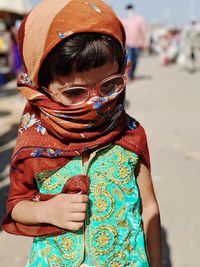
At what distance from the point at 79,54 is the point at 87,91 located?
0.11 metres

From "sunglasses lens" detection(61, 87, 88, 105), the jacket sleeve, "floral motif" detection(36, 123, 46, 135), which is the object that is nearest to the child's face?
"sunglasses lens" detection(61, 87, 88, 105)

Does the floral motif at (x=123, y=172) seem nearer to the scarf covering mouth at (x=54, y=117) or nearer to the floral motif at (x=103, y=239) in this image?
the scarf covering mouth at (x=54, y=117)

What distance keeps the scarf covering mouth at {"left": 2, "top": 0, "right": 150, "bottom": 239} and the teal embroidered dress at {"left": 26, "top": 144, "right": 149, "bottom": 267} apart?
35 mm

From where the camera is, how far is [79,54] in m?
1.29

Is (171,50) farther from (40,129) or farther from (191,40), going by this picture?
(40,129)

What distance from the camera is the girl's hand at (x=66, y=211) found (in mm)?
1296

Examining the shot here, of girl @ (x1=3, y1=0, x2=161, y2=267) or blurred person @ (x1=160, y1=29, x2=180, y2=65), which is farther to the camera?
blurred person @ (x1=160, y1=29, x2=180, y2=65)

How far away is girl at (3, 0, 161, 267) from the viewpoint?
51.3 inches

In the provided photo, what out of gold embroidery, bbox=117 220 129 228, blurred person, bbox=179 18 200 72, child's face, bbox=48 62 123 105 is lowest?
blurred person, bbox=179 18 200 72

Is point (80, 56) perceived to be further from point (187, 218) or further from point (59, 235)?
point (187, 218)

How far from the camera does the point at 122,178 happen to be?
4.61 ft

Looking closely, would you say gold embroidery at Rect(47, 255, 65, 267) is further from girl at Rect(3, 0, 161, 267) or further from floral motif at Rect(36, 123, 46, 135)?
floral motif at Rect(36, 123, 46, 135)

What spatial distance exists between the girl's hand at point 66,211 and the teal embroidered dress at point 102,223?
6cm

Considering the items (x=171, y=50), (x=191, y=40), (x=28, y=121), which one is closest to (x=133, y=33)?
(x=191, y=40)
